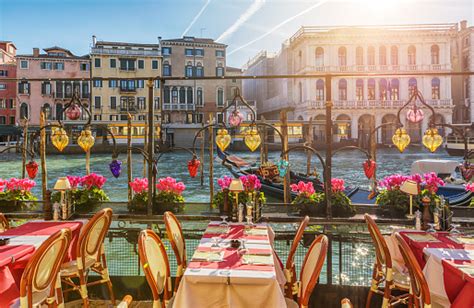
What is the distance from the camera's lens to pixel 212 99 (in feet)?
110

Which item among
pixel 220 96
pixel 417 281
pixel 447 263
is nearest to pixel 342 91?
pixel 220 96

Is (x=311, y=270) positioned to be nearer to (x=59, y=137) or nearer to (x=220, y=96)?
(x=59, y=137)

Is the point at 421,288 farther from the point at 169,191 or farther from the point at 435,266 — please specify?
the point at 169,191

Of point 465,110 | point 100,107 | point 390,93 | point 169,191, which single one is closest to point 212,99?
point 100,107

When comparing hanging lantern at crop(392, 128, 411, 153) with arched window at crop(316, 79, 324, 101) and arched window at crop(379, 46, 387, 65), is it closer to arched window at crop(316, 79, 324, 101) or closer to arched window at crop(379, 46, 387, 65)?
arched window at crop(316, 79, 324, 101)

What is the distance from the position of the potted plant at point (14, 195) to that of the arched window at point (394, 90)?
31.3 m

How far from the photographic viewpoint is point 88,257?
2.94 m

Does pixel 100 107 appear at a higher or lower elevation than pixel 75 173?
higher

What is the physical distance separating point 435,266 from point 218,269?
1377mm

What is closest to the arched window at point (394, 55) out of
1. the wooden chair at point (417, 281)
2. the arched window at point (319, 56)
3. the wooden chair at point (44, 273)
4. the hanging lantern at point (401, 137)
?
the arched window at point (319, 56)

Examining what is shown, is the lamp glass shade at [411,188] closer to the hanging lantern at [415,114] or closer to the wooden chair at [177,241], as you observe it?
the hanging lantern at [415,114]

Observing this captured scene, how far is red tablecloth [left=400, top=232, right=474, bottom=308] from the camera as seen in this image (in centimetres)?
204

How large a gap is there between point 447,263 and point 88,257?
8.28ft

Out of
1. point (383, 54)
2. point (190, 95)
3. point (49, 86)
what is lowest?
point (190, 95)
